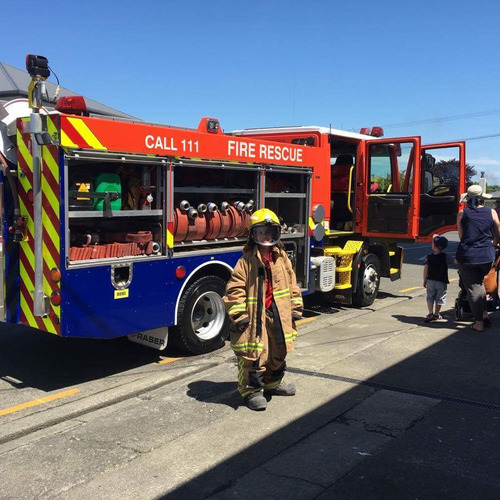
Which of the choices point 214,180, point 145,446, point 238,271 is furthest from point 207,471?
point 214,180

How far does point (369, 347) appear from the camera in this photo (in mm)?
6430

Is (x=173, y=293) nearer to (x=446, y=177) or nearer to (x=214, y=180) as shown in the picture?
(x=214, y=180)

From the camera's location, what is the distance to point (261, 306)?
15.1 feet

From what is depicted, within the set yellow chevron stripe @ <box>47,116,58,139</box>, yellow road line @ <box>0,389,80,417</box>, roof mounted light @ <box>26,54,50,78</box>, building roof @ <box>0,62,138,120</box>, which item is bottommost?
yellow road line @ <box>0,389,80,417</box>

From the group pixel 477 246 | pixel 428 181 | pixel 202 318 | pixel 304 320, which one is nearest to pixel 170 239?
pixel 202 318

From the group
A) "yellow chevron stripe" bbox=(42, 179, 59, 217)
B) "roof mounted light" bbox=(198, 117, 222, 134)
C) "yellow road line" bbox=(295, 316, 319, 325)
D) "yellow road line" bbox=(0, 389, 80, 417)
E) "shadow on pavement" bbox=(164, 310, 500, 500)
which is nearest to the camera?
"shadow on pavement" bbox=(164, 310, 500, 500)

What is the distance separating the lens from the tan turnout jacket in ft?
14.8

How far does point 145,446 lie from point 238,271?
4.95ft

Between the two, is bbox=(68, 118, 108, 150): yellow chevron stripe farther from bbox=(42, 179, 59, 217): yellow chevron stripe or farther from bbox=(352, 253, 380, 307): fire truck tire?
bbox=(352, 253, 380, 307): fire truck tire

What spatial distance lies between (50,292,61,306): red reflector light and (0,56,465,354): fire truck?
0.01 metres

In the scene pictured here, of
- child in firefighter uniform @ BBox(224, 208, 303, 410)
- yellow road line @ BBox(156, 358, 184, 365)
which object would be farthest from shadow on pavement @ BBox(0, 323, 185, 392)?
child in firefighter uniform @ BBox(224, 208, 303, 410)

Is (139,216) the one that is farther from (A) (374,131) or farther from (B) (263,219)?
(A) (374,131)

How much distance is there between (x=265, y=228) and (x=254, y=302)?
0.61m

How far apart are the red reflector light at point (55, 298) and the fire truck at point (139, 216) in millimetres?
12
